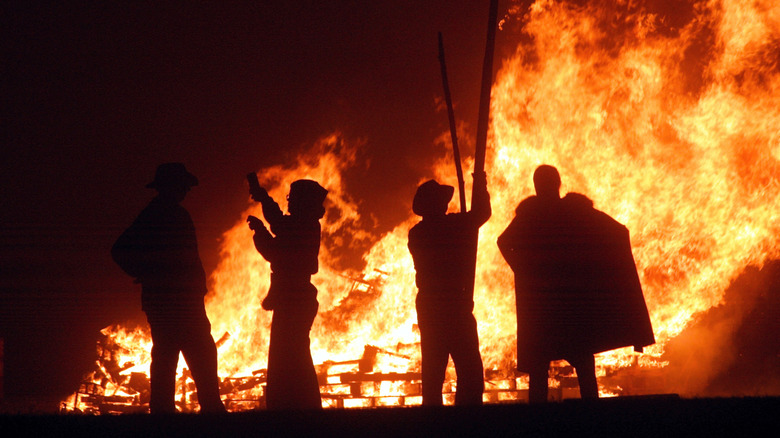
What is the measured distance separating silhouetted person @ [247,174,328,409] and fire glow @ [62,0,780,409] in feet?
14.8

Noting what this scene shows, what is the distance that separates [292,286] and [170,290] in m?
1.18

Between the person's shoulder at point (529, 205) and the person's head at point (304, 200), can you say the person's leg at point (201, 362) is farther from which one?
the person's shoulder at point (529, 205)

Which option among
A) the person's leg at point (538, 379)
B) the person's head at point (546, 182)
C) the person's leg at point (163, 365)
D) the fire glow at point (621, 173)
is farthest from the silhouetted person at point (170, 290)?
the fire glow at point (621, 173)

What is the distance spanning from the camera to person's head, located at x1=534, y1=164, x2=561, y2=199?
283 inches

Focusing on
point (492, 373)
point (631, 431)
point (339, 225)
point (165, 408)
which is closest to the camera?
point (631, 431)

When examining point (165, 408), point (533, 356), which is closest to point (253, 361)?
point (165, 408)

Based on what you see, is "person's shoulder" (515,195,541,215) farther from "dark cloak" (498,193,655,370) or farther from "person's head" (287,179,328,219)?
"person's head" (287,179,328,219)

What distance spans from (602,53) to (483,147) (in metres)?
5.87

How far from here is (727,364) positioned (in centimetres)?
1397

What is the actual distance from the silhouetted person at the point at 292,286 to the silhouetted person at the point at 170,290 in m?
0.67

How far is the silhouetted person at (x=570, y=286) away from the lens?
22.7 feet

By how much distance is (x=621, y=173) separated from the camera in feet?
41.5

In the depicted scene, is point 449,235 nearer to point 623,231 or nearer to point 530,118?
point 623,231

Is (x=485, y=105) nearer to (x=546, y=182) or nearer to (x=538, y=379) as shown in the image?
(x=546, y=182)
